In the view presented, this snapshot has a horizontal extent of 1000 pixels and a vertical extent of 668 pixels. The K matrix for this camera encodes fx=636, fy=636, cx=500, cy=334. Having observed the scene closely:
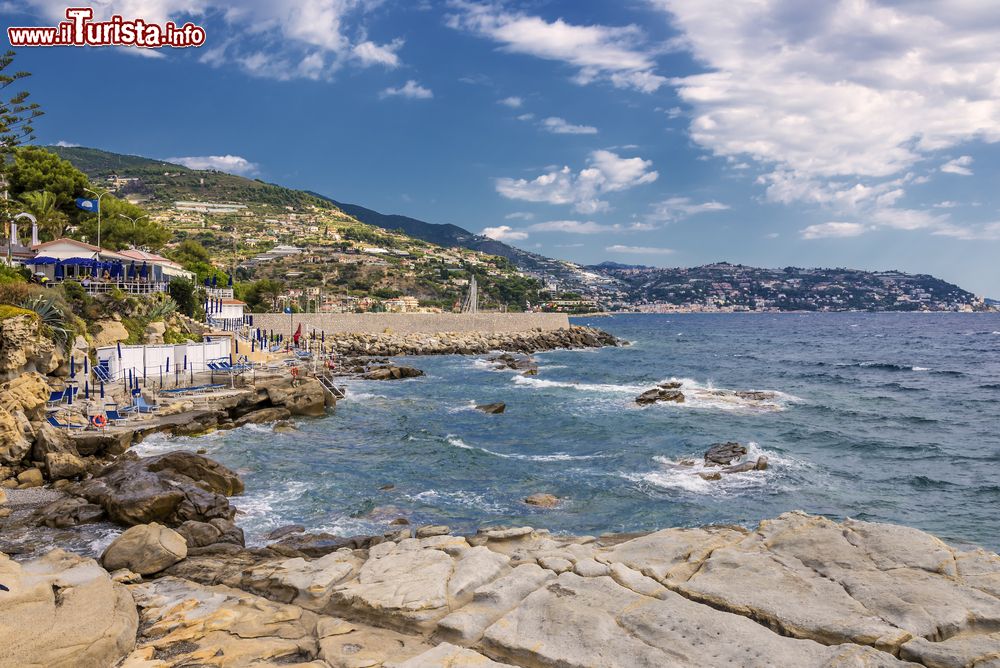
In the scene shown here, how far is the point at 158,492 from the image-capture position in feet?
45.5

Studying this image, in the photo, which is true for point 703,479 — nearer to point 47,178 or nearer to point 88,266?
point 88,266

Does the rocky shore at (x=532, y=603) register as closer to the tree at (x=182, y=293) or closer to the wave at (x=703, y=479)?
the wave at (x=703, y=479)

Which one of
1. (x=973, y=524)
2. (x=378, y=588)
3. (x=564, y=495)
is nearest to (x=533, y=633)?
(x=378, y=588)

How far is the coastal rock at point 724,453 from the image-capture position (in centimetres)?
2112

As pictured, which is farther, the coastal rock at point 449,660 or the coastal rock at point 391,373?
the coastal rock at point 391,373

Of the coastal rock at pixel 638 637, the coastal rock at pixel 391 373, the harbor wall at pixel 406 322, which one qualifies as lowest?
the coastal rock at pixel 391 373

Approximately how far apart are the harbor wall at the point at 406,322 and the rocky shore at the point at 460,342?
1.97 m

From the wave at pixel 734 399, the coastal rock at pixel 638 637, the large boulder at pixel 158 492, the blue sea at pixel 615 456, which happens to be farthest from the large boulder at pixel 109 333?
the coastal rock at pixel 638 637

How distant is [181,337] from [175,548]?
94.1ft

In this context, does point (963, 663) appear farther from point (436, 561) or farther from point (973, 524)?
point (973, 524)

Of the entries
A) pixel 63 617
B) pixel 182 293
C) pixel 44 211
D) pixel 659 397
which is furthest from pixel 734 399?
pixel 44 211

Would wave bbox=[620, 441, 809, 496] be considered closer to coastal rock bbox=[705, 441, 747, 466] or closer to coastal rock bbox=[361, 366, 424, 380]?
coastal rock bbox=[705, 441, 747, 466]

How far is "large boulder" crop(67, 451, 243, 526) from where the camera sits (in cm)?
1359

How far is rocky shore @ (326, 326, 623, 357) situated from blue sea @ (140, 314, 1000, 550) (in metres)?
22.5
